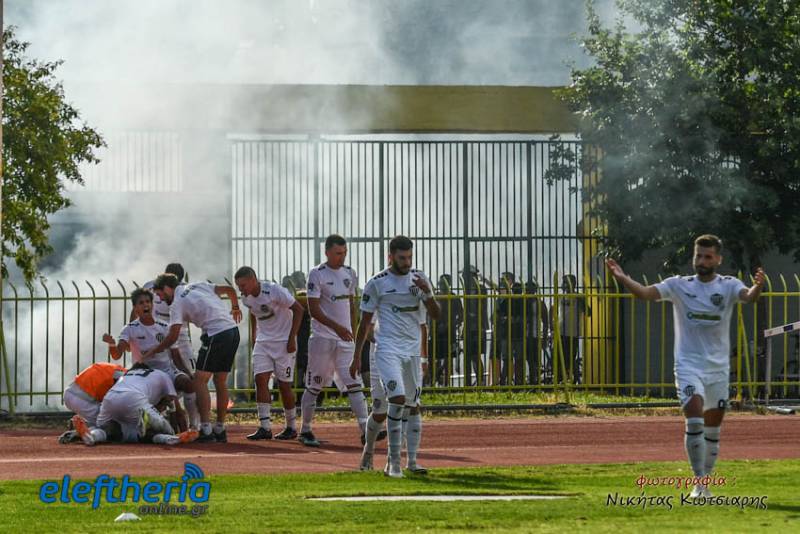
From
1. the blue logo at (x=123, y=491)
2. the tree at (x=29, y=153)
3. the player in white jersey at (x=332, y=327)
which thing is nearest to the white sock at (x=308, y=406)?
the player in white jersey at (x=332, y=327)

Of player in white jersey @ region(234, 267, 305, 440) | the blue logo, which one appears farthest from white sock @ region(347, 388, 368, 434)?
the blue logo

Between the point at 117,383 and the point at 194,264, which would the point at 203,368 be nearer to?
the point at 117,383

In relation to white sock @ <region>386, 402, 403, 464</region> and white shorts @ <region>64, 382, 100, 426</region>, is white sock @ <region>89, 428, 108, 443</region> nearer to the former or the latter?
white shorts @ <region>64, 382, 100, 426</region>

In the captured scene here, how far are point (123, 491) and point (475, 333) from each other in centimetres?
1139

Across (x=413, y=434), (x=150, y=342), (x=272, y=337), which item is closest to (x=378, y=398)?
(x=413, y=434)

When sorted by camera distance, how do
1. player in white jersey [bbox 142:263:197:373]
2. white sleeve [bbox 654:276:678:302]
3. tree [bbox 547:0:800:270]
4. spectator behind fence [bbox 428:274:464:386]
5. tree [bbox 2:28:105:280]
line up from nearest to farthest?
white sleeve [bbox 654:276:678:302]
player in white jersey [bbox 142:263:197:373]
spectator behind fence [bbox 428:274:464:386]
tree [bbox 547:0:800:270]
tree [bbox 2:28:105:280]

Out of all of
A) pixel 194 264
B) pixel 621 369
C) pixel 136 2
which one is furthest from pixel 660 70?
pixel 136 2

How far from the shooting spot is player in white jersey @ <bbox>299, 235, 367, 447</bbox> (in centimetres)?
1408

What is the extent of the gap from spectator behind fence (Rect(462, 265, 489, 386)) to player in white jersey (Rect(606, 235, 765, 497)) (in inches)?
355

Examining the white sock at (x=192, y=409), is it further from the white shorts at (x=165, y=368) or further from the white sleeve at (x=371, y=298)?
the white sleeve at (x=371, y=298)

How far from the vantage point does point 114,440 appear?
15242 mm

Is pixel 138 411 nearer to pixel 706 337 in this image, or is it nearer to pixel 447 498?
pixel 447 498

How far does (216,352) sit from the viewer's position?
1462 centimetres

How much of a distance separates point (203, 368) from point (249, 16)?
15.2 m
